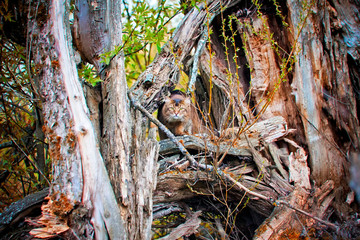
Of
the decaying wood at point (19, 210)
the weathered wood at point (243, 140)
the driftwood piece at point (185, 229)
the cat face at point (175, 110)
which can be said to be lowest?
the driftwood piece at point (185, 229)

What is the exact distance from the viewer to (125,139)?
2775 millimetres

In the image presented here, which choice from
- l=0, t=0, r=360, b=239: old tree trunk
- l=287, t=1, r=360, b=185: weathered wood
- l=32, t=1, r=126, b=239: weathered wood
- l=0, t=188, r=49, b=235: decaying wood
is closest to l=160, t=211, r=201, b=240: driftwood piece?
l=0, t=0, r=360, b=239: old tree trunk

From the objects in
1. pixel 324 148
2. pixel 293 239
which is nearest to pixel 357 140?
pixel 324 148

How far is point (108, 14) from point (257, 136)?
265 centimetres

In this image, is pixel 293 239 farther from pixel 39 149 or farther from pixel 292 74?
pixel 39 149

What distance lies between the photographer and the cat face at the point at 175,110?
5.43 metres

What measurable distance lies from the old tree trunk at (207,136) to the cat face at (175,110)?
799 mm

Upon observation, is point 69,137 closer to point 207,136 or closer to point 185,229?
point 185,229

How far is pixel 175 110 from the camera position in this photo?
215 inches

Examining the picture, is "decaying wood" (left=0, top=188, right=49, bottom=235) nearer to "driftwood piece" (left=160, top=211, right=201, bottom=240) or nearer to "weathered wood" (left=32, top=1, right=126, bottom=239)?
"weathered wood" (left=32, top=1, right=126, bottom=239)

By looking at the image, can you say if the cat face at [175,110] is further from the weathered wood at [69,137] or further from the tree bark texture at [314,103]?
the weathered wood at [69,137]

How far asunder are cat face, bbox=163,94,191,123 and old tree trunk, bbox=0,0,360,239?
799 mm

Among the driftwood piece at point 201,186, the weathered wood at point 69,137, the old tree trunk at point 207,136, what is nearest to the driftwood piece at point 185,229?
the old tree trunk at point 207,136

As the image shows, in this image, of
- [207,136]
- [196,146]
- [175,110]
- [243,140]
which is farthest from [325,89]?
[175,110]
